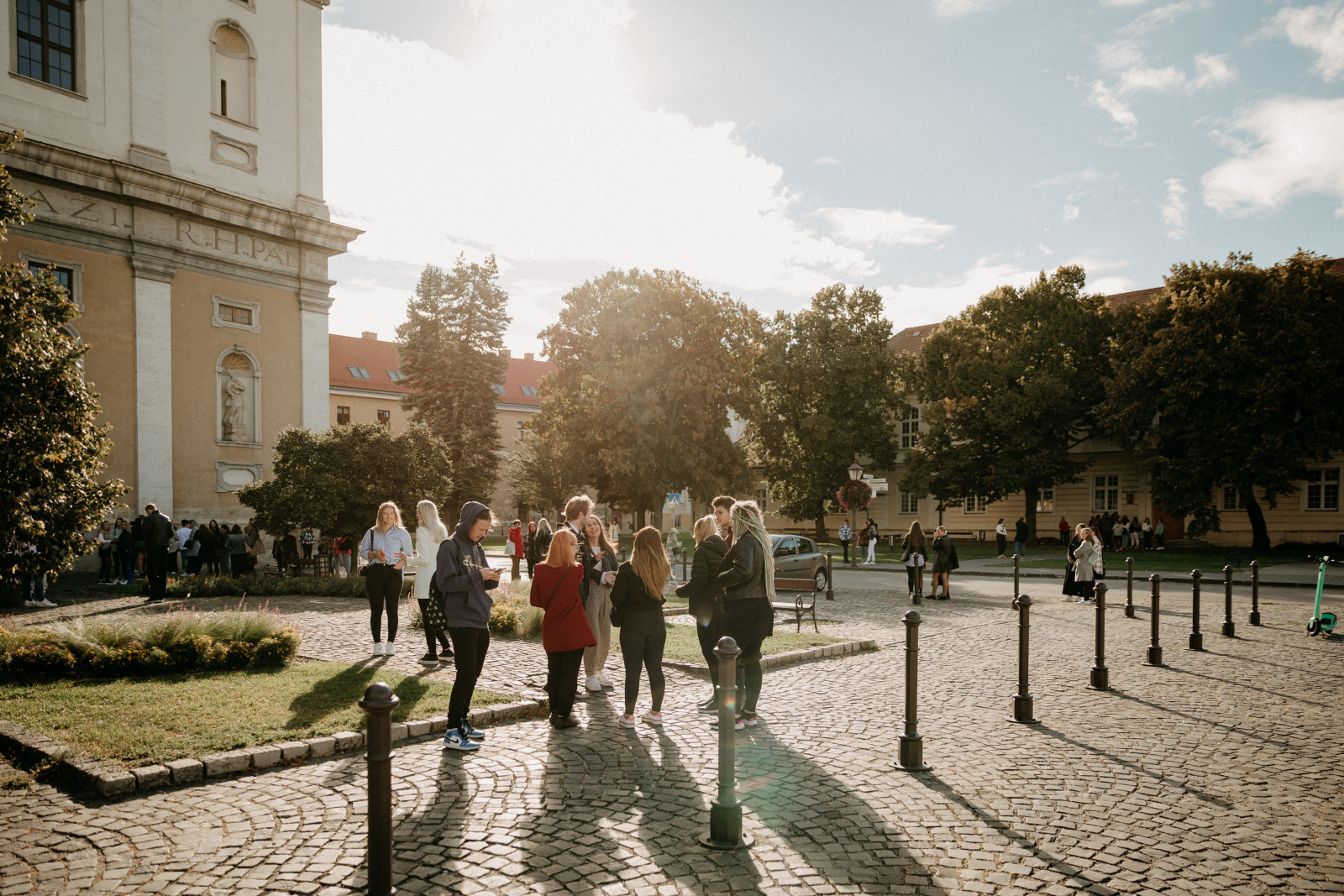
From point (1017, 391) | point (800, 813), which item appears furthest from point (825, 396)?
point (800, 813)

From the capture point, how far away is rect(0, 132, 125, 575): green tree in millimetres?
8906

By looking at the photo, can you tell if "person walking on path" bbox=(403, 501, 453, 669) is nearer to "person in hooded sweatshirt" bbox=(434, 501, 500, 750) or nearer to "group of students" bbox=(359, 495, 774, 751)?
"group of students" bbox=(359, 495, 774, 751)

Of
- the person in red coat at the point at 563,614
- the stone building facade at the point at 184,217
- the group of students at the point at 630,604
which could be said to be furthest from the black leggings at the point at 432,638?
the stone building facade at the point at 184,217

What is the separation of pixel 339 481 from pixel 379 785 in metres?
19.0

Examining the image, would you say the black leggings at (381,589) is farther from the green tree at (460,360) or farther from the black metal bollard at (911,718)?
the green tree at (460,360)

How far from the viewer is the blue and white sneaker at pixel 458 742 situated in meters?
6.58

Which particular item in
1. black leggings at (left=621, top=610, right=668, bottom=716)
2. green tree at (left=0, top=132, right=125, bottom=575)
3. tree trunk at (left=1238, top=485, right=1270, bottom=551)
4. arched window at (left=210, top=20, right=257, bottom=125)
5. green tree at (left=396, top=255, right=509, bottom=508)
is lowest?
tree trunk at (left=1238, top=485, right=1270, bottom=551)

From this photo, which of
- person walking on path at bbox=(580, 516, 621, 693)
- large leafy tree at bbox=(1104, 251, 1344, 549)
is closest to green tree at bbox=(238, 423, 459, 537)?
person walking on path at bbox=(580, 516, 621, 693)

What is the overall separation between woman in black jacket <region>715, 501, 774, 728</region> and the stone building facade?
2348 cm

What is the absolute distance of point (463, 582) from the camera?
6949 millimetres

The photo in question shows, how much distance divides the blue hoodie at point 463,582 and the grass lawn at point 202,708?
0.92m

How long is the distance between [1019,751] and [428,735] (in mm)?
4758

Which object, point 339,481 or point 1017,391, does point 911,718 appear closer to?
point 339,481

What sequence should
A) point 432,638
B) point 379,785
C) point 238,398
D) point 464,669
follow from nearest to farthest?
point 379,785 < point 464,669 < point 432,638 < point 238,398
